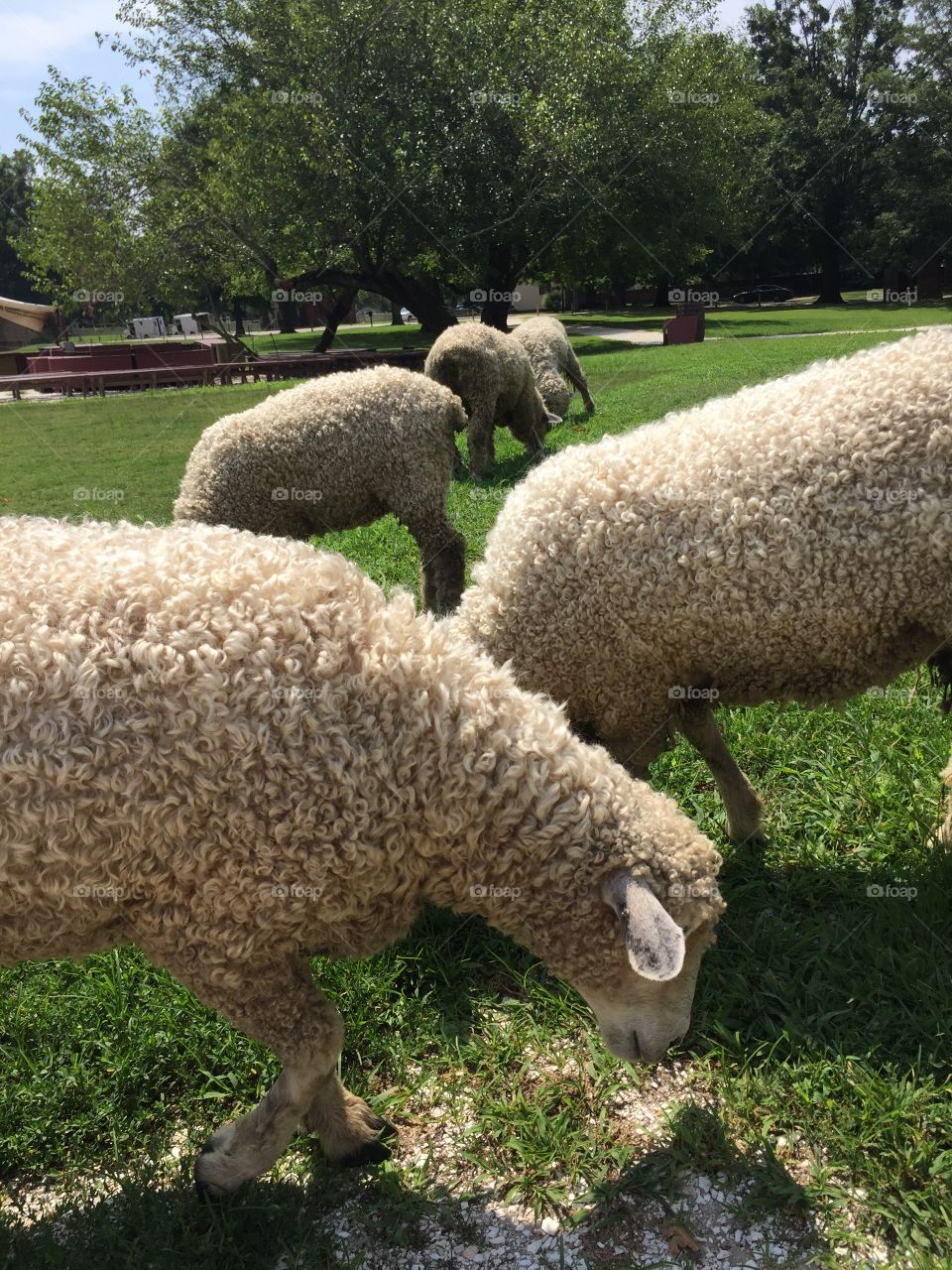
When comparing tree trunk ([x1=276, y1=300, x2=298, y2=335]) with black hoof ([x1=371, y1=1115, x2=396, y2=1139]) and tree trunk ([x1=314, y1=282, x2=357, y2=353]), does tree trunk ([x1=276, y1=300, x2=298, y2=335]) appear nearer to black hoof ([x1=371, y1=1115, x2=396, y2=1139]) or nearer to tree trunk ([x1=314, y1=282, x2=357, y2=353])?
tree trunk ([x1=314, y1=282, x2=357, y2=353])

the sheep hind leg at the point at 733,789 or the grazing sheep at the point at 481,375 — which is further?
the grazing sheep at the point at 481,375

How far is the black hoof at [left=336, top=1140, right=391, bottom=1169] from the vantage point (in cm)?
254

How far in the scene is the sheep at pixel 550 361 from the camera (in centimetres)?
1266

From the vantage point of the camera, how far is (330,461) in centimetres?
573

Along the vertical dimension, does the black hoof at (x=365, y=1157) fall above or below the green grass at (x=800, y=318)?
below

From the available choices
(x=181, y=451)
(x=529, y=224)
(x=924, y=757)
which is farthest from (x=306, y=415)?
(x=529, y=224)

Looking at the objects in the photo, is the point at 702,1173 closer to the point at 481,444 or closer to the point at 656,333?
the point at 481,444

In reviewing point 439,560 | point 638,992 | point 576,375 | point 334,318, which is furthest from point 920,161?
point 638,992

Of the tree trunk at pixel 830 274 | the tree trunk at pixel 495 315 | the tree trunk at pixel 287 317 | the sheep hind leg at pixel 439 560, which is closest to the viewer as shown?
the sheep hind leg at pixel 439 560

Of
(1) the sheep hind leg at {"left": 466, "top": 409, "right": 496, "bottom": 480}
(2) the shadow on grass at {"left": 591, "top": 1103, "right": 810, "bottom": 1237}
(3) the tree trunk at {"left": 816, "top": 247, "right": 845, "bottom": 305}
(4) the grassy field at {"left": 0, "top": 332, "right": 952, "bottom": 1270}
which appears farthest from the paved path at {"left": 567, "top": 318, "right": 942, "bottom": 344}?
(2) the shadow on grass at {"left": 591, "top": 1103, "right": 810, "bottom": 1237}

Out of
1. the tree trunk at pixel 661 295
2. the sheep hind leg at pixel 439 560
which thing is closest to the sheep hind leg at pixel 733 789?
the sheep hind leg at pixel 439 560

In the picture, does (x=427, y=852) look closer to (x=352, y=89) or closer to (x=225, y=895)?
(x=225, y=895)

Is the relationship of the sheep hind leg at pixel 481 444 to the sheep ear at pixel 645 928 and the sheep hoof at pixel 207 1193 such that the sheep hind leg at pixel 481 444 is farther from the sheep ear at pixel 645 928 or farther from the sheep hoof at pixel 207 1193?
the sheep hoof at pixel 207 1193

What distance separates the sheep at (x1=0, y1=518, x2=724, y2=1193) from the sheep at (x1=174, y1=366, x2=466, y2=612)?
3.23m
